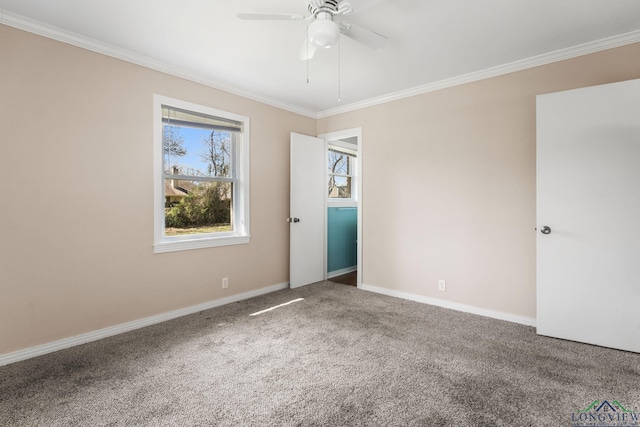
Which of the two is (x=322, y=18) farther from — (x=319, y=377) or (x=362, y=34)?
(x=319, y=377)

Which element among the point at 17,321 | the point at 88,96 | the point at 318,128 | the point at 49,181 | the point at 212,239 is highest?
the point at 318,128

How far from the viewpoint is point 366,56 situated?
283cm

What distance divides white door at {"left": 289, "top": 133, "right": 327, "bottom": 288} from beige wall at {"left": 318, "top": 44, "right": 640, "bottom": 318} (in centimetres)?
71

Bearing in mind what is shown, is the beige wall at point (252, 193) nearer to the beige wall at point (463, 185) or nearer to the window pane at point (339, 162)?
the beige wall at point (463, 185)

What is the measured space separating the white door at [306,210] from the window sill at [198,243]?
751 millimetres

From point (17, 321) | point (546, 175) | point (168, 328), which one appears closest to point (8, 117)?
point (17, 321)

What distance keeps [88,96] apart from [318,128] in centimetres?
286

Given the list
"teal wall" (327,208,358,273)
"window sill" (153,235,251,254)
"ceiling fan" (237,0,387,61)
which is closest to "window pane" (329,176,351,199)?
"teal wall" (327,208,358,273)

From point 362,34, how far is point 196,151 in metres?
2.18

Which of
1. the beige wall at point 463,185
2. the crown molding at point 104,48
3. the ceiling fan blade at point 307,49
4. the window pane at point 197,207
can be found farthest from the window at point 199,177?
the beige wall at point 463,185

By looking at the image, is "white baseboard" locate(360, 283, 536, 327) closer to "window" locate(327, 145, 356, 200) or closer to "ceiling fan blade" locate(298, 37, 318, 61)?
"window" locate(327, 145, 356, 200)

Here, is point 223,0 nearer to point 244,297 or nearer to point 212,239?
point 212,239

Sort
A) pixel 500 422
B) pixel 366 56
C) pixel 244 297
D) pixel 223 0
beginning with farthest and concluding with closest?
1. pixel 244 297
2. pixel 366 56
3. pixel 223 0
4. pixel 500 422

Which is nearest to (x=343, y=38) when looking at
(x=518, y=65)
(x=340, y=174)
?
(x=518, y=65)
